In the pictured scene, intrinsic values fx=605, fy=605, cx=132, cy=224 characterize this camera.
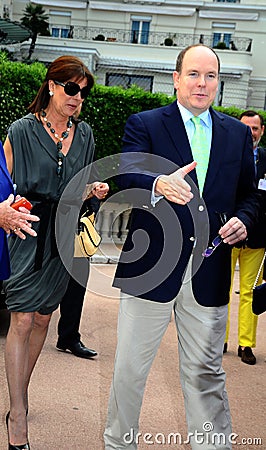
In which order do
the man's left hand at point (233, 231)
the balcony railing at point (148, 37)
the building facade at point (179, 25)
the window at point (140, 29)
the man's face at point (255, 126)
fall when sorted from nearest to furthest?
1. the man's left hand at point (233, 231)
2. the man's face at point (255, 126)
3. the building facade at point (179, 25)
4. the balcony railing at point (148, 37)
5. the window at point (140, 29)

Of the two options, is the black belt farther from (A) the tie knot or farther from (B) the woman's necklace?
(A) the tie knot

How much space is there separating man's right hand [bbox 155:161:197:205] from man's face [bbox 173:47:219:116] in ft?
1.23

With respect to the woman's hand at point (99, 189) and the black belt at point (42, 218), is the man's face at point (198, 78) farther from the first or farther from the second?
the black belt at point (42, 218)

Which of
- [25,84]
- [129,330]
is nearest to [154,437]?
[129,330]

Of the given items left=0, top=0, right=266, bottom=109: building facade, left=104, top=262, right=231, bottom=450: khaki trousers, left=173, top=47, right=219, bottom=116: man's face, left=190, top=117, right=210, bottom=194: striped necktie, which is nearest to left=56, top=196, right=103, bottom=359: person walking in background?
left=104, top=262, right=231, bottom=450: khaki trousers

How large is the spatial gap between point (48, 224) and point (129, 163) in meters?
0.72

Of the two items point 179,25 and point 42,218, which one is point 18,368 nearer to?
point 42,218

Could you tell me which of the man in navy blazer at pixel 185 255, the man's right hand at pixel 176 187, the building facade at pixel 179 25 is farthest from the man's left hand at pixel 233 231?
the building facade at pixel 179 25

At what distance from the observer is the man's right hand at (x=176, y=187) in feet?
8.13

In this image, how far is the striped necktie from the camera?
2875 mm

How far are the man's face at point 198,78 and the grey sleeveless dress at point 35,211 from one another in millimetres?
854

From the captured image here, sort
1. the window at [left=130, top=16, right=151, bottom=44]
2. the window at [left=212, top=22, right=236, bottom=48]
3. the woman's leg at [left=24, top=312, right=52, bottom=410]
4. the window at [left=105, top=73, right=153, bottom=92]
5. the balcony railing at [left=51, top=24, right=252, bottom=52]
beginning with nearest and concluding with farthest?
the woman's leg at [left=24, top=312, right=52, bottom=410] → the window at [left=105, top=73, right=153, bottom=92] → the balcony railing at [left=51, top=24, right=252, bottom=52] → the window at [left=130, top=16, right=151, bottom=44] → the window at [left=212, top=22, right=236, bottom=48]

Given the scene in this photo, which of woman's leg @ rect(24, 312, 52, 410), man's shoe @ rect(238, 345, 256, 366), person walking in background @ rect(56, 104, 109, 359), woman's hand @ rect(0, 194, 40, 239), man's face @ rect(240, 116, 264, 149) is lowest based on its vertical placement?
man's shoe @ rect(238, 345, 256, 366)

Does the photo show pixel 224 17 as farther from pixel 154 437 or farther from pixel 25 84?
pixel 154 437
